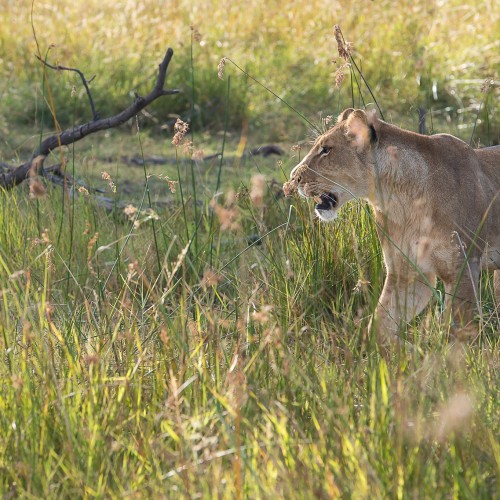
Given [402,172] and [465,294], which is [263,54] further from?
[465,294]

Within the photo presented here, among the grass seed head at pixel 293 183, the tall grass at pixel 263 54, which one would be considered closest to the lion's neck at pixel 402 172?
the grass seed head at pixel 293 183

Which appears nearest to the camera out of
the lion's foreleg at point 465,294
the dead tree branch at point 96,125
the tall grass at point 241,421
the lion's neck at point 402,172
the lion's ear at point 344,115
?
the tall grass at point 241,421

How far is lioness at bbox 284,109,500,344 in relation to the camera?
3.81 m

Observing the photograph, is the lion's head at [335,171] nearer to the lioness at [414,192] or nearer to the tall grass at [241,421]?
the lioness at [414,192]

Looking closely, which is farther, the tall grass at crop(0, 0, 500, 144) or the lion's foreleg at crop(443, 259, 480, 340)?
the tall grass at crop(0, 0, 500, 144)

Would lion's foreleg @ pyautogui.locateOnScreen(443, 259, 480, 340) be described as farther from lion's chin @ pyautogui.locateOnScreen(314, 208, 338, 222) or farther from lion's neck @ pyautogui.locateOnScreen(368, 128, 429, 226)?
lion's chin @ pyautogui.locateOnScreen(314, 208, 338, 222)

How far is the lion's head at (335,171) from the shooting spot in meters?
3.93

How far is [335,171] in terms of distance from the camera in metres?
3.98

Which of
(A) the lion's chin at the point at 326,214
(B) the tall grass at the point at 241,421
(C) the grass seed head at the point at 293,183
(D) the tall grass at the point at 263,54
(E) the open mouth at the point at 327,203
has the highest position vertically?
(C) the grass seed head at the point at 293,183

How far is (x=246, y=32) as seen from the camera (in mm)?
9836

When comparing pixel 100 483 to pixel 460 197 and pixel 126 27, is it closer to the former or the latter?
pixel 460 197

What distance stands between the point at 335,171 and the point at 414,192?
293mm

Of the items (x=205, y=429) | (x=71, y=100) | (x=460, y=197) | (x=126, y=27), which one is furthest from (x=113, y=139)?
(x=205, y=429)

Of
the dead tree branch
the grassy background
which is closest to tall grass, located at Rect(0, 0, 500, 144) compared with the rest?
the grassy background
